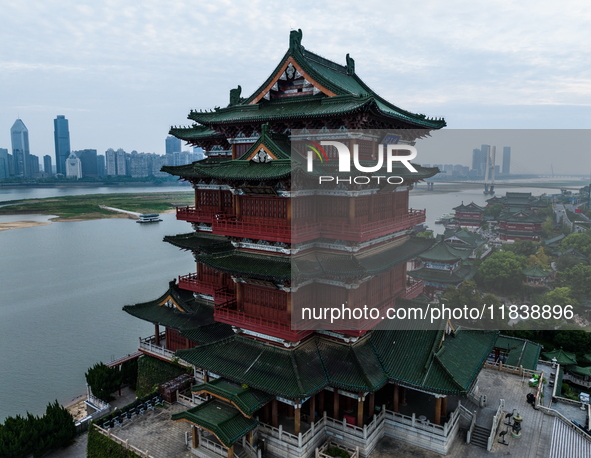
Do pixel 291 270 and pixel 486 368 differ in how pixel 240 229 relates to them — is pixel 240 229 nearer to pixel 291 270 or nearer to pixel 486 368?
pixel 291 270

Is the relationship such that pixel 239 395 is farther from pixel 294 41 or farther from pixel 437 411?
pixel 294 41

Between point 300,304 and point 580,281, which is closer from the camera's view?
point 300,304

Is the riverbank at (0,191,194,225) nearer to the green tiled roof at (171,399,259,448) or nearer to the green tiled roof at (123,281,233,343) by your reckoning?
the green tiled roof at (123,281,233,343)

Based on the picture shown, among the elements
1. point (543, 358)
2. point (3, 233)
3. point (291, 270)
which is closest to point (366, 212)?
point (291, 270)

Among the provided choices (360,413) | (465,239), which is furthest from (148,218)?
(360,413)

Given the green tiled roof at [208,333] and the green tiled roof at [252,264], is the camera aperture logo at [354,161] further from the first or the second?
the green tiled roof at [208,333]

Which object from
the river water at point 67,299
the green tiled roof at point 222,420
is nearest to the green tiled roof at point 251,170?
the green tiled roof at point 222,420

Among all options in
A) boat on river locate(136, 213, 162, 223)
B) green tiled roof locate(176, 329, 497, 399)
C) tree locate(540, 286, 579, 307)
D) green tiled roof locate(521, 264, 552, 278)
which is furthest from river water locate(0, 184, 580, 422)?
green tiled roof locate(521, 264, 552, 278)
